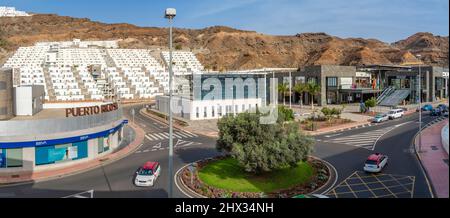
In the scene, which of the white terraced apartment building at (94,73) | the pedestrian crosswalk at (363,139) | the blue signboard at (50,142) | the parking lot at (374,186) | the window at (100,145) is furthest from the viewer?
the white terraced apartment building at (94,73)

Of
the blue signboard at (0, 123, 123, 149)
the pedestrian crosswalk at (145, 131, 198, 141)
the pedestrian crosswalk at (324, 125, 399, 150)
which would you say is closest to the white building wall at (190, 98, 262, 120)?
the pedestrian crosswalk at (145, 131, 198, 141)

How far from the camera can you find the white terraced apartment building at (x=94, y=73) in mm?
94500

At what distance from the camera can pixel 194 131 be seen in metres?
50.5

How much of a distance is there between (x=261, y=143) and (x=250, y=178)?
2.56 meters

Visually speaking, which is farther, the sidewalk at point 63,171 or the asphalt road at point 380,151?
the sidewalk at point 63,171

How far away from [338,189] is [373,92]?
6348 cm

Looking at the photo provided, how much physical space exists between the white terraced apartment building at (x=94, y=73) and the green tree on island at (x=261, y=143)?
52059 millimetres

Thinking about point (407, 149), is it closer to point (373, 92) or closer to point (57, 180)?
point (57, 180)

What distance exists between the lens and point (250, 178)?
26000mm

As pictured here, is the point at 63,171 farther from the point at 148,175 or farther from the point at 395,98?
the point at 395,98

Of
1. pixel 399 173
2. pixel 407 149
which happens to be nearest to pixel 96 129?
pixel 399 173

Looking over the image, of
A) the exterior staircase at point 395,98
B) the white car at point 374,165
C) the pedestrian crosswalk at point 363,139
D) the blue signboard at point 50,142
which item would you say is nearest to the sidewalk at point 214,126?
the pedestrian crosswalk at point 363,139

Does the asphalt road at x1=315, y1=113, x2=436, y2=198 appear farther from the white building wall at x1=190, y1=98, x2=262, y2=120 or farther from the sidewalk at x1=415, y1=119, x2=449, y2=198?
the white building wall at x1=190, y1=98, x2=262, y2=120

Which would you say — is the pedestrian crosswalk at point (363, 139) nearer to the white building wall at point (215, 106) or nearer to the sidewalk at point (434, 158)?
the sidewalk at point (434, 158)
